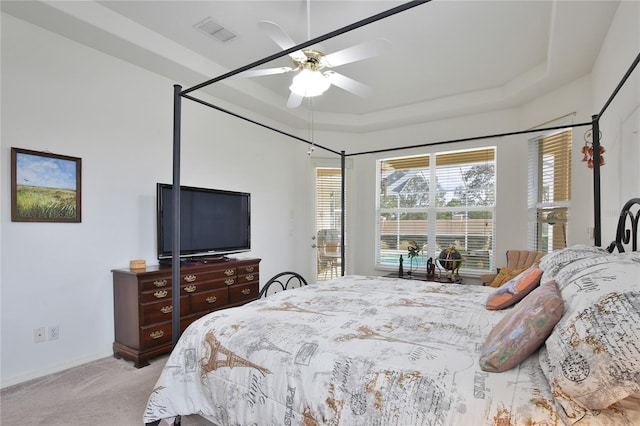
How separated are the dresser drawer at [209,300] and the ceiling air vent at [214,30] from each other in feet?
7.84

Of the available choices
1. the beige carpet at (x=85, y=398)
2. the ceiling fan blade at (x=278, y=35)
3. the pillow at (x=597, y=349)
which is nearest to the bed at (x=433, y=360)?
the pillow at (x=597, y=349)

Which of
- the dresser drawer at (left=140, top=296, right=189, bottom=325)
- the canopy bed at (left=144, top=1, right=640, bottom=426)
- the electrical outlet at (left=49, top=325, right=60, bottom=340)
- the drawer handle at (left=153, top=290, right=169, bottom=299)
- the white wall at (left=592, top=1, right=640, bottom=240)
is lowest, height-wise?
the electrical outlet at (left=49, top=325, right=60, bottom=340)

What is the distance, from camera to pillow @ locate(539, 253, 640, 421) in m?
0.82

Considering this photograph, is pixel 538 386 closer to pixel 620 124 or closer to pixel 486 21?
pixel 620 124

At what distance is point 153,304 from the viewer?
2826 mm

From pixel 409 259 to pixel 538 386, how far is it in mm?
4010

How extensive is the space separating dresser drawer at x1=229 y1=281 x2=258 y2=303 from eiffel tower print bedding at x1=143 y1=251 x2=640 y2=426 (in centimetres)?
170

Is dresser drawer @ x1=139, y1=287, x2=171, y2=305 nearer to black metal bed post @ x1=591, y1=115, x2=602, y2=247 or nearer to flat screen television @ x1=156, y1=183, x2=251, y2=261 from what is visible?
flat screen television @ x1=156, y1=183, x2=251, y2=261

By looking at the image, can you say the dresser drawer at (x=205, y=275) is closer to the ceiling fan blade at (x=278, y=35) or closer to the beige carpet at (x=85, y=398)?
the beige carpet at (x=85, y=398)

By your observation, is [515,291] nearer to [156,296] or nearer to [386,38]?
[386,38]

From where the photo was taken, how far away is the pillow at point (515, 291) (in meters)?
1.82

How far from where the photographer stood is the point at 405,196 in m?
5.04

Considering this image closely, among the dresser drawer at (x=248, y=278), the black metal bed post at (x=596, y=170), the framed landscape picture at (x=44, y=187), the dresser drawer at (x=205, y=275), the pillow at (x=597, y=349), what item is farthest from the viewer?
the dresser drawer at (x=248, y=278)

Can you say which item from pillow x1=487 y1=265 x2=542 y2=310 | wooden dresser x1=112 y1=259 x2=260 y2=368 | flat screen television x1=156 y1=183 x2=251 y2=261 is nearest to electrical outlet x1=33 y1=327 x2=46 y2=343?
wooden dresser x1=112 y1=259 x2=260 y2=368
